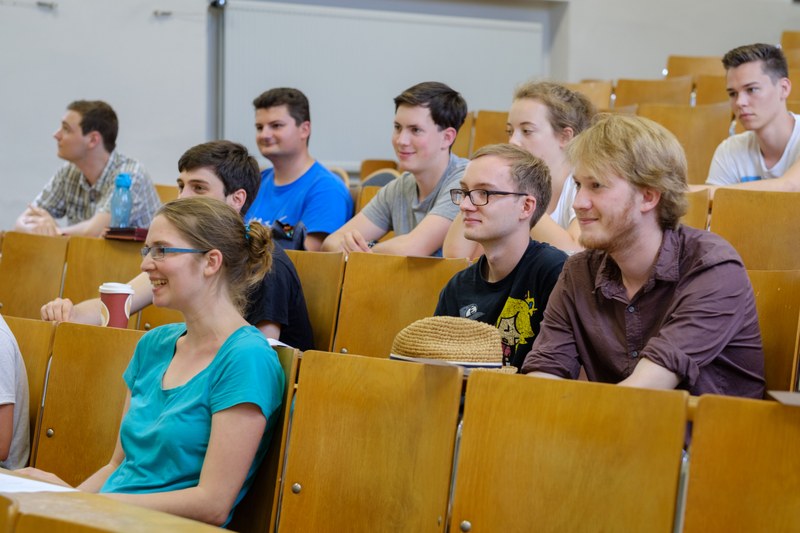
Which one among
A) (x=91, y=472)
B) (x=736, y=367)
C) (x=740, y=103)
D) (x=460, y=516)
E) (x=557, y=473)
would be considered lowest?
(x=91, y=472)

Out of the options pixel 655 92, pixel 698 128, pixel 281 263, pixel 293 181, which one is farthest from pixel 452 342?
pixel 655 92

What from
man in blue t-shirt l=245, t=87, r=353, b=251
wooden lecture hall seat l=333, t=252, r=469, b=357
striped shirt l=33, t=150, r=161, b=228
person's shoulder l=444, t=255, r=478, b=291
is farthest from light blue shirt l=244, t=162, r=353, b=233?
person's shoulder l=444, t=255, r=478, b=291

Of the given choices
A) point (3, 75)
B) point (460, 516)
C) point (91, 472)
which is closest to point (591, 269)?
point (460, 516)

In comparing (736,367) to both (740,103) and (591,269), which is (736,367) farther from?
(740,103)

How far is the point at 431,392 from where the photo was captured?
1.74m

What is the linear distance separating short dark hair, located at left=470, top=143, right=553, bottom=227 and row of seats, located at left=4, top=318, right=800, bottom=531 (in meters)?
0.78

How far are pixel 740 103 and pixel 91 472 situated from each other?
8.86 feet

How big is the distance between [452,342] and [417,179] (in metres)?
1.50

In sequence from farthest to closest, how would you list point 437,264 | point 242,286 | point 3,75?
point 3,75, point 437,264, point 242,286

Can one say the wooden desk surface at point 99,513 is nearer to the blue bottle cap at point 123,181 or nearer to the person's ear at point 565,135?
the person's ear at point 565,135

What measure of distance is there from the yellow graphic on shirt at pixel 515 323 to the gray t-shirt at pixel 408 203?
Result: 0.93 m

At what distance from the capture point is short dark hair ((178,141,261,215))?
279 centimetres

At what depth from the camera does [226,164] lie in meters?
2.80

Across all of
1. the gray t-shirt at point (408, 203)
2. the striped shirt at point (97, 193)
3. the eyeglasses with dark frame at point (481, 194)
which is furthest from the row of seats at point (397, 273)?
the striped shirt at point (97, 193)
